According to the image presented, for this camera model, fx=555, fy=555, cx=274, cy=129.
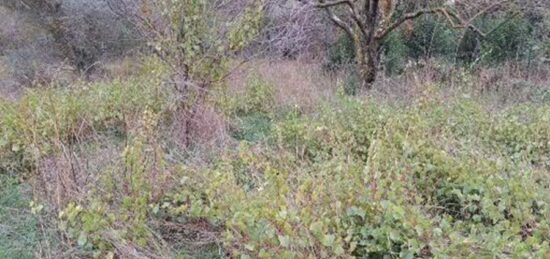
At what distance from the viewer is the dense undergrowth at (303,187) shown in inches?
101

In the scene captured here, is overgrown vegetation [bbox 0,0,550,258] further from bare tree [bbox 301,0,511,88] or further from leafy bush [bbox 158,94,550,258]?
bare tree [bbox 301,0,511,88]

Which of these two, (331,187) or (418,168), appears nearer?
(331,187)

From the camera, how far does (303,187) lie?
104 inches

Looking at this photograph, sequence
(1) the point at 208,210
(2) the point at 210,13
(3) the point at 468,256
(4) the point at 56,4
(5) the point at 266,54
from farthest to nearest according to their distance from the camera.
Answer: (4) the point at 56,4, (5) the point at 266,54, (2) the point at 210,13, (1) the point at 208,210, (3) the point at 468,256

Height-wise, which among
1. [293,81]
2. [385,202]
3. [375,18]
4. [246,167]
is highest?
[375,18]

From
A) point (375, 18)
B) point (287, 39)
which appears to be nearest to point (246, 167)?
point (375, 18)

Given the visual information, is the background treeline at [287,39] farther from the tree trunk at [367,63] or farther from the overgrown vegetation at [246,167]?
the overgrown vegetation at [246,167]

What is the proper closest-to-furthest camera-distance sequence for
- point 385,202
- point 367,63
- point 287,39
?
point 385,202, point 367,63, point 287,39

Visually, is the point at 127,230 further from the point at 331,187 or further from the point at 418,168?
the point at 418,168

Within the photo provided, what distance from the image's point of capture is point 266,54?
30.2ft

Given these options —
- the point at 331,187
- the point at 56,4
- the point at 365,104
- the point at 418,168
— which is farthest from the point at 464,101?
the point at 56,4

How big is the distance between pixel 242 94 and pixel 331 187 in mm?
3909

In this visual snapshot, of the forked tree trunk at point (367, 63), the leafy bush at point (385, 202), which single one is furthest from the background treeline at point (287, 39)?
the leafy bush at point (385, 202)

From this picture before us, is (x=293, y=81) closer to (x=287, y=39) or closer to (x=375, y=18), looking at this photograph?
(x=375, y=18)
